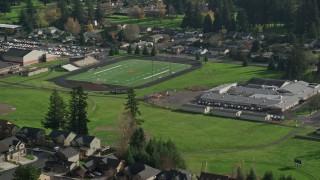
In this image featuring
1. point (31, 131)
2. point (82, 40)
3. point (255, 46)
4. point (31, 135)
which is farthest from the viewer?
point (82, 40)

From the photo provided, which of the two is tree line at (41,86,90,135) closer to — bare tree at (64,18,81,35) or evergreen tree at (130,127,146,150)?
evergreen tree at (130,127,146,150)

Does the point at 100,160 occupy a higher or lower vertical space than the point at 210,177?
higher

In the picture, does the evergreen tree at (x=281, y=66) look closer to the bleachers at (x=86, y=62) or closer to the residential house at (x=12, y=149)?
the bleachers at (x=86, y=62)

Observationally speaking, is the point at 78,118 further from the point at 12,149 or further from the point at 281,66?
the point at 281,66

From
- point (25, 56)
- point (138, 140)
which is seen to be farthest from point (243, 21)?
point (138, 140)

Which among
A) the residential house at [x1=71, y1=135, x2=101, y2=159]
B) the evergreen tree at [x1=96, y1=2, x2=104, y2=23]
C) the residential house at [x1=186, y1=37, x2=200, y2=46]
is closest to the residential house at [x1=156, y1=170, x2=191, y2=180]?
the residential house at [x1=71, y1=135, x2=101, y2=159]

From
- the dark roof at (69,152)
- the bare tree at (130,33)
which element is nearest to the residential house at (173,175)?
the dark roof at (69,152)

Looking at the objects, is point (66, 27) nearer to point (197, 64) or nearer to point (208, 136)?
point (197, 64)
